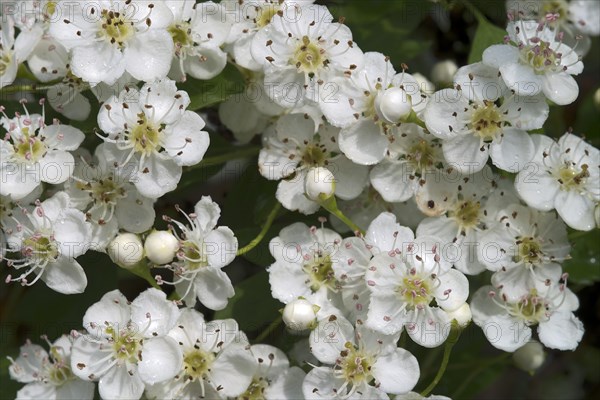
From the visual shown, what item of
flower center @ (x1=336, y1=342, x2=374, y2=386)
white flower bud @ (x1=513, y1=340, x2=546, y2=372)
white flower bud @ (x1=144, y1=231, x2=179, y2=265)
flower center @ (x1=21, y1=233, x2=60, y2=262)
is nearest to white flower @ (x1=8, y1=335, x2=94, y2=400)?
flower center @ (x1=21, y1=233, x2=60, y2=262)

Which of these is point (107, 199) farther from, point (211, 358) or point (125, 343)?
point (211, 358)

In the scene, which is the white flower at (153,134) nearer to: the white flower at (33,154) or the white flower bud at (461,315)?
the white flower at (33,154)

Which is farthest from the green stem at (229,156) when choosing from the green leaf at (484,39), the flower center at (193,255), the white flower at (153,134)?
the green leaf at (484,39)

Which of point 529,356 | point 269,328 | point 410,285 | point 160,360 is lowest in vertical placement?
point 529,356

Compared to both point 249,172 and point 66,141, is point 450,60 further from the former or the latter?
point 66,141

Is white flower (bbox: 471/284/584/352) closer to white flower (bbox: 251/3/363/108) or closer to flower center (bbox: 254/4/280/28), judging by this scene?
white flower (bbox: 251/3/363/108)

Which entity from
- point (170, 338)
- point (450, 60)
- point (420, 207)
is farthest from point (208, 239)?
point (450, 60)

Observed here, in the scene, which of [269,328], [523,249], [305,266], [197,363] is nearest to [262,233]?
[305,266]
